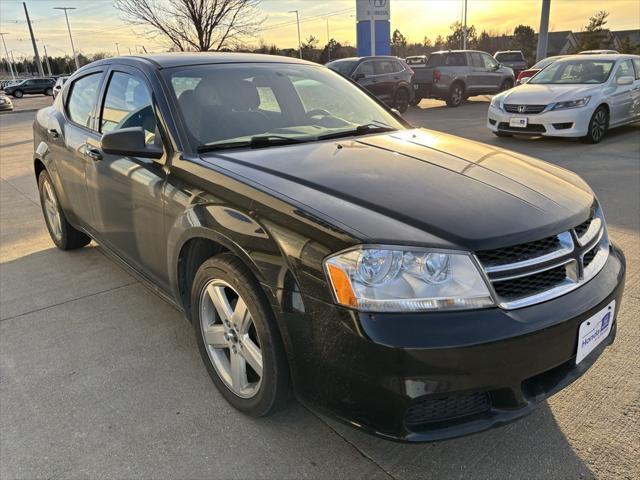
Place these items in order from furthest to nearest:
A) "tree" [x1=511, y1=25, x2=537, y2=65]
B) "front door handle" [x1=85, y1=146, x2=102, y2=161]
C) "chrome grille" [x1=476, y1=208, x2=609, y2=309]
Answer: "tree" [x1=511, y1=25, x2=537, y2=65] → "front door handle" [x1=85, y1=146, x2=102, y2=161] → "chrome grille" [x1=476, y1=208, x2=609, y2=309]

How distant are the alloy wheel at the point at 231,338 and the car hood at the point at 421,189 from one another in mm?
546

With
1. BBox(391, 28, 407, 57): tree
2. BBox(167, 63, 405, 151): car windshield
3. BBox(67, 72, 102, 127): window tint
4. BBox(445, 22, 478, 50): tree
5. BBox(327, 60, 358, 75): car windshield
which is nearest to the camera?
BBox(167, 63, 405, 151): car windshield

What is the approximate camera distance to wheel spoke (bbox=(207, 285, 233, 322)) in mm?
2303

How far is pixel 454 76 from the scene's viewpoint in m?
17.2

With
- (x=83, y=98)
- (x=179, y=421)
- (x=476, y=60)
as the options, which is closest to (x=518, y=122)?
(x=83, y=98)

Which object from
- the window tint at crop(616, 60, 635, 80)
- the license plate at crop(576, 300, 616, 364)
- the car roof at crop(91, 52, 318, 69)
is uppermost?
the car roof at crop(91, 52, 318, 69)

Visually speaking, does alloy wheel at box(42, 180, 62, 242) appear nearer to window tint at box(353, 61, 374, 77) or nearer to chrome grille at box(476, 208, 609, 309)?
chrome grille at box(476, 208, 609, 309)

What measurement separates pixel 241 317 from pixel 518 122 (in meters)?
8.24

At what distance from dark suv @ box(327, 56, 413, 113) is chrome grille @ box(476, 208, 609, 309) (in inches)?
508

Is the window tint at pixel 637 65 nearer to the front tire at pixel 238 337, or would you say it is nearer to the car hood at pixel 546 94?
the car hood at pixel 546 94

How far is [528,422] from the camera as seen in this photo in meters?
2.28

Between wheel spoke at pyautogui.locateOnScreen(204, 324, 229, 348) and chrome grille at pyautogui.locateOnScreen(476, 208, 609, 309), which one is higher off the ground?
chrome grille at pyautogui.locateOnScreen(476, 208, 609, 309)

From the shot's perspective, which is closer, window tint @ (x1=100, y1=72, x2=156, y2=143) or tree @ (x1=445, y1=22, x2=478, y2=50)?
window tint @ (x1=100, y1=72, x2=156, y2=143)

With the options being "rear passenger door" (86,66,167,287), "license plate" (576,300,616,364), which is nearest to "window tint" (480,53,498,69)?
"rear passenger door" (86,66,167,287)
